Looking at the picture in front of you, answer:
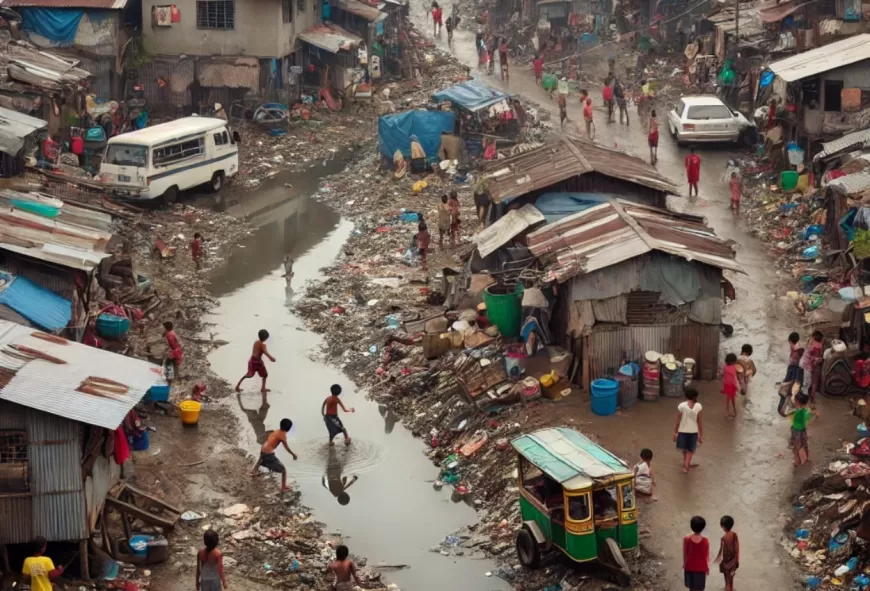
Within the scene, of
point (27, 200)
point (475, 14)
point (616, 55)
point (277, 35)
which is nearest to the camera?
point (27, 200)

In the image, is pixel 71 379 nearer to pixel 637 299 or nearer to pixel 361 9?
pixel 637 299

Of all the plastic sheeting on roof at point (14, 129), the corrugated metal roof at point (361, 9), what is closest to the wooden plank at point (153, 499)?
the plastic sheeting on roof at point (14, 129)

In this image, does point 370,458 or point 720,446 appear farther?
point 370,458

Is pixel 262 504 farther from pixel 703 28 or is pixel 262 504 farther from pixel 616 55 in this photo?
pixel 616 55

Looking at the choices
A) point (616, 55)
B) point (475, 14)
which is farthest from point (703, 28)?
point (475, 14)

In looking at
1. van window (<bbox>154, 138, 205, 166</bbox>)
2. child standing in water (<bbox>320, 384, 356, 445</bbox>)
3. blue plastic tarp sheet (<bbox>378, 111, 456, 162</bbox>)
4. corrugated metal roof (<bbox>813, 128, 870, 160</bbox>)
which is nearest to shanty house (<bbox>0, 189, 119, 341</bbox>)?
child standing in water (<bbox>320, 384, 356, 445</bbox>)

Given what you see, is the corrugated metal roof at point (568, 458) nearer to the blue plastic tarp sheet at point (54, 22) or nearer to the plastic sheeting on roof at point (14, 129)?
the plastic sheeting on roof at point (14, 129)

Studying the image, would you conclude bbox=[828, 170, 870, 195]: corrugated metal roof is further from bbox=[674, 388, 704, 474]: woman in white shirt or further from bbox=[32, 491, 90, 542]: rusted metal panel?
bbox=[32, 491, 90, 542]: rusted metal panel
